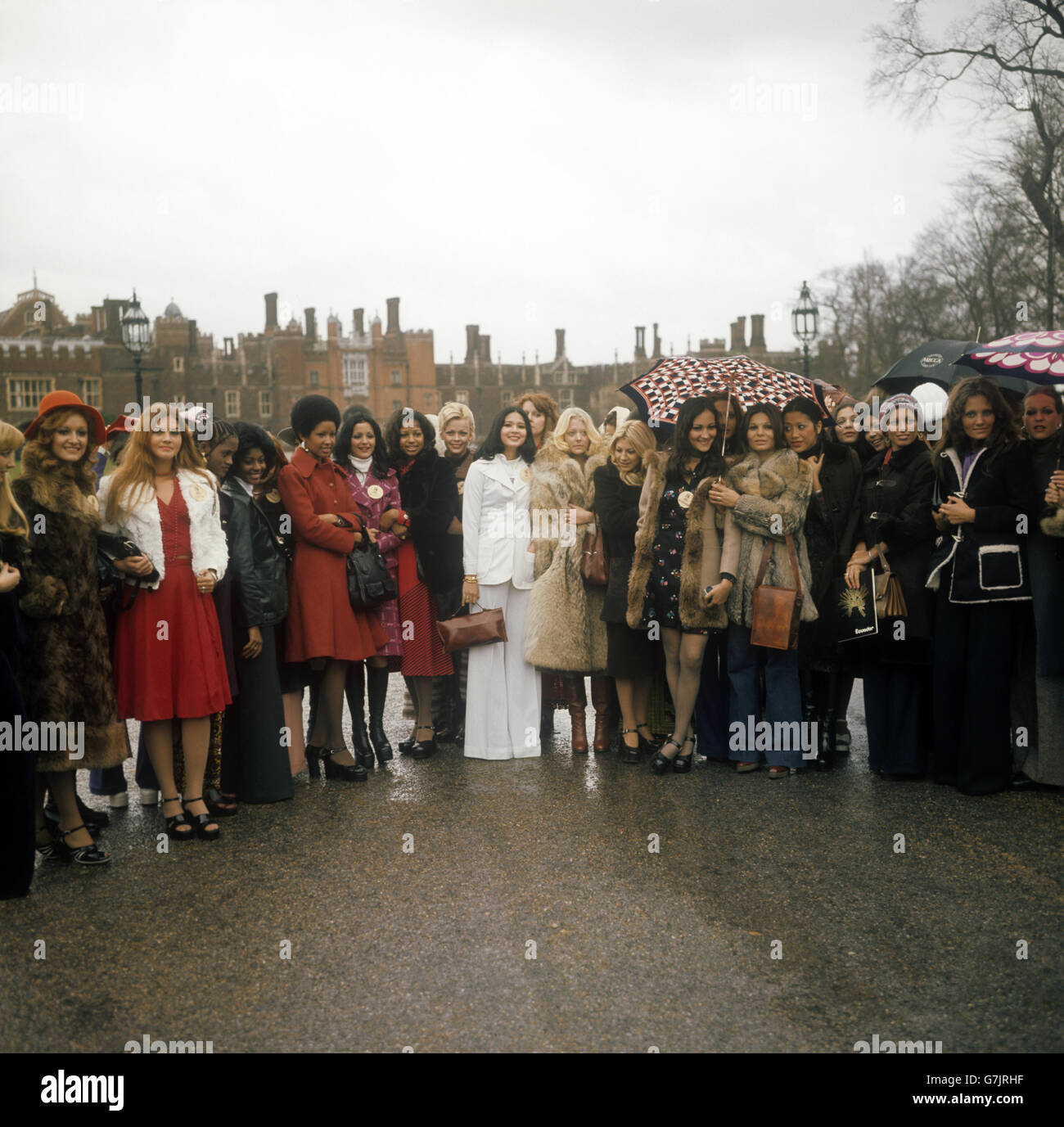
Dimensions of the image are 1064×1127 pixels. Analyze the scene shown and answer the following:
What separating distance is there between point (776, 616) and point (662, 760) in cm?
113

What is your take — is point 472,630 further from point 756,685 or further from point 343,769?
point 756,685

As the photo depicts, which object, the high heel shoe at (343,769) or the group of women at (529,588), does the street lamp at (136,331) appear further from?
the high heel shoe at (343,769)

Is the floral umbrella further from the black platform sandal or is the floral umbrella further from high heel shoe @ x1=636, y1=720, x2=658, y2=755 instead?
the black platform sandal

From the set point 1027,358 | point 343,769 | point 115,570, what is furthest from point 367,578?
point 1027,358

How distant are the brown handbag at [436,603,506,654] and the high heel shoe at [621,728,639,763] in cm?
99

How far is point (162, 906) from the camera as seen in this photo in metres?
4.67

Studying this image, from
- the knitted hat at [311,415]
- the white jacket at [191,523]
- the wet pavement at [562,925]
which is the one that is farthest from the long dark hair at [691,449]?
the white jacket at [191,523]

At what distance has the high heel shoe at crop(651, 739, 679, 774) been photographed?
6715 mm

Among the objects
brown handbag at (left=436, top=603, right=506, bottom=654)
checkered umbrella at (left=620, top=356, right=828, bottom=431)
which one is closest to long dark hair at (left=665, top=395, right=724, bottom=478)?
checkered umbrella at (left=620, top=356, right=828, bottom=431)

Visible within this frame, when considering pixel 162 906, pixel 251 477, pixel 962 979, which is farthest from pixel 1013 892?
pixel 251 477

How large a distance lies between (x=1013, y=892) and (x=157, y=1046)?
11.4 ft

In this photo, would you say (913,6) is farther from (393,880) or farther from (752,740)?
(393,880)

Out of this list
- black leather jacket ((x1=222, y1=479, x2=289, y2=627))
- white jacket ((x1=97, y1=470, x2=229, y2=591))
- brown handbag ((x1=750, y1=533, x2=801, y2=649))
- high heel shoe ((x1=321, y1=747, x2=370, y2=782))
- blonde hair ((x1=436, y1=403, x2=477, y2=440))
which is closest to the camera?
white jacket ((x1=97, y1=470, x2=229, y2=591))

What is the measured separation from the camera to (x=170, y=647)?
5.65 m
